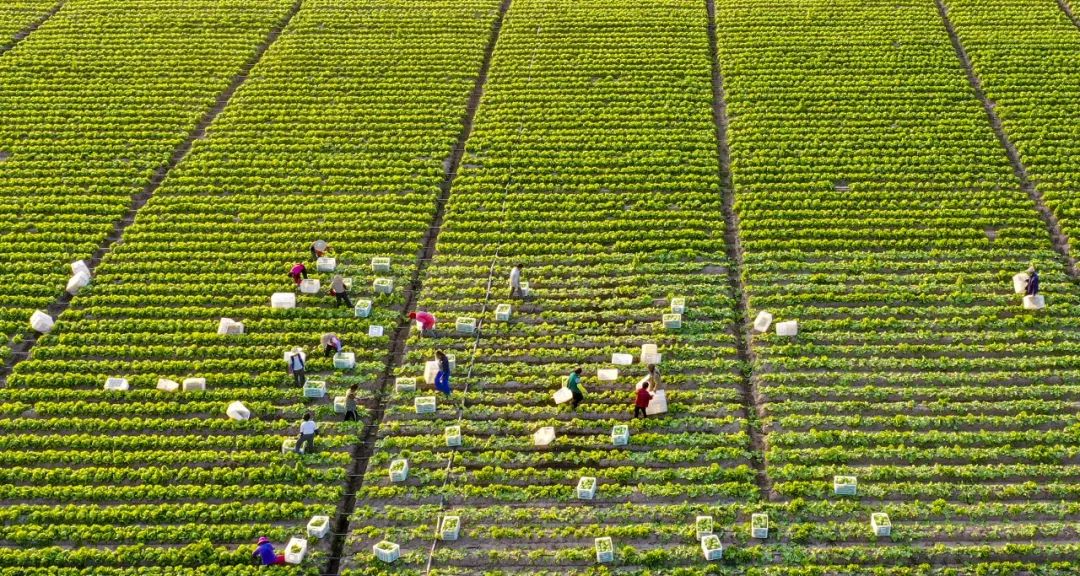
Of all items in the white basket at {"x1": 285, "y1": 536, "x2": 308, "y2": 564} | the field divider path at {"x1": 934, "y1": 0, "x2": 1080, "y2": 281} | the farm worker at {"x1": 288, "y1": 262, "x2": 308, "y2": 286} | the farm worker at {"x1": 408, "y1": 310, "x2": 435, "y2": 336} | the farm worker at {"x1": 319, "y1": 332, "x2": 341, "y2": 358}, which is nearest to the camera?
the white basket at {"x1": 285, "y1": 536, "x2": 308, "y2": 564}

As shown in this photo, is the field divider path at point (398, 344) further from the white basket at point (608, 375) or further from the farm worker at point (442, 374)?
the white basket at point (608, 375)

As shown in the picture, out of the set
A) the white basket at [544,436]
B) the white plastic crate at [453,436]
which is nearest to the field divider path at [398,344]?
the white plastic crate at [453,436]

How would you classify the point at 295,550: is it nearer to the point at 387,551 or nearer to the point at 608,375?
the point at 387,551

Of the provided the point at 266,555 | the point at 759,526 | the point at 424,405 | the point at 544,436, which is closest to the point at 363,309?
the point at 424,405

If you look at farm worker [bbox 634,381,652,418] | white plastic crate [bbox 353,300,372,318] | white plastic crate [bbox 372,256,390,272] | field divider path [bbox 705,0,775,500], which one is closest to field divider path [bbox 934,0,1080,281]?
field divider path [bbox 705,0,775,500]

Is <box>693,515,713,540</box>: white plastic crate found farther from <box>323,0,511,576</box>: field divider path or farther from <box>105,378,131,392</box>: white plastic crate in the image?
<box>105,378,131,392</box>: white plastic crate

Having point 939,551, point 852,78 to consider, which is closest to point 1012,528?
point 939,551

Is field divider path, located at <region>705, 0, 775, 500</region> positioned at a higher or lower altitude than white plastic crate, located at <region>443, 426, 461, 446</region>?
higher

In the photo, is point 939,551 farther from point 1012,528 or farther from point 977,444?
point 977,444
